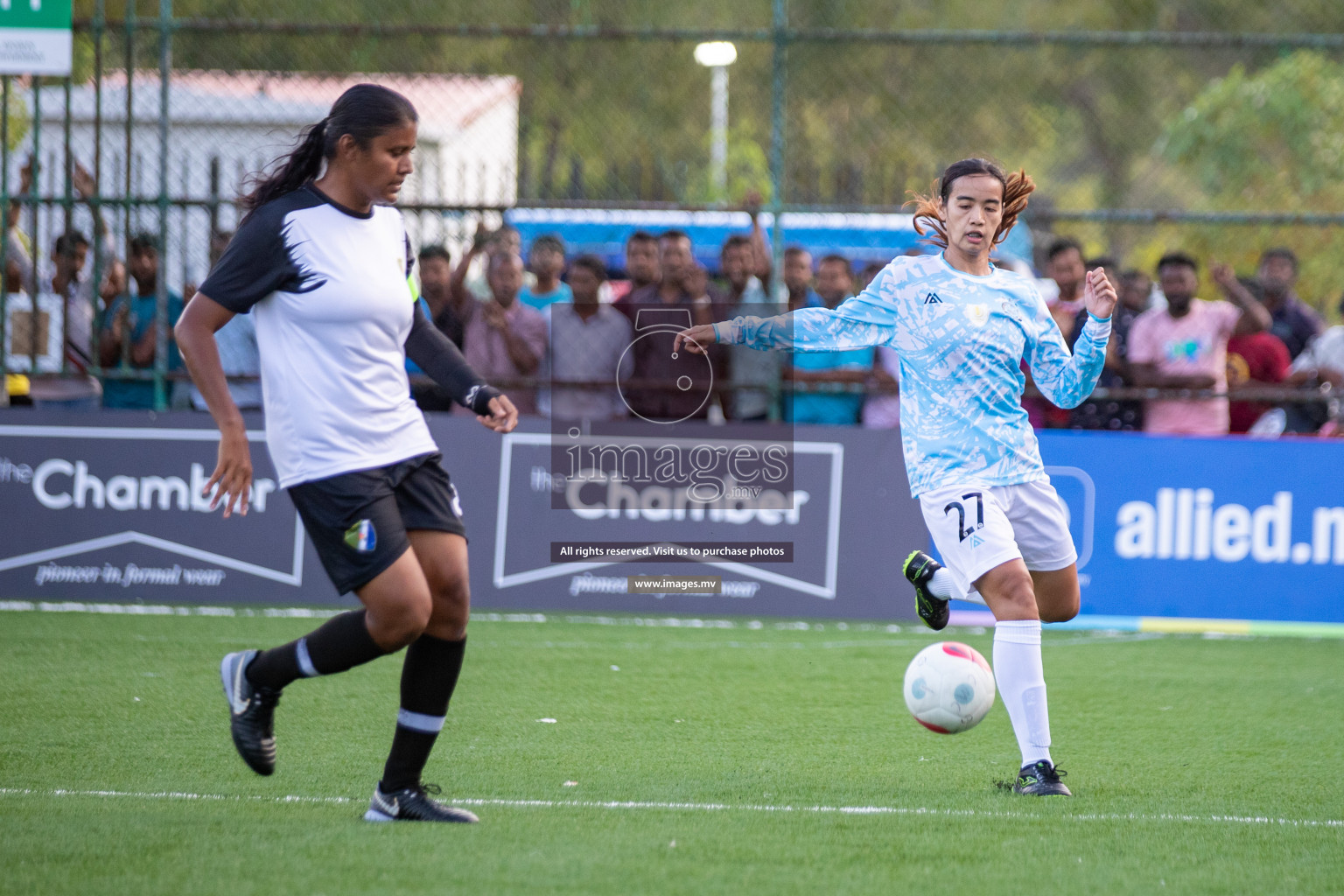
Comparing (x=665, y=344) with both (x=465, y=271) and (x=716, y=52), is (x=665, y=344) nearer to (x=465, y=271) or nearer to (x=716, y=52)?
(x=465, y=271)

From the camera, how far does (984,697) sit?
516 cm

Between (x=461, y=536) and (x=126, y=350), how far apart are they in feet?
20.8

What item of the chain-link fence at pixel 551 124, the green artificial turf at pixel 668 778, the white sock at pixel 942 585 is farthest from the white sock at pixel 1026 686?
the chain-link fence at pixel 551 124

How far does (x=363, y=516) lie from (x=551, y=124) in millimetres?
9806

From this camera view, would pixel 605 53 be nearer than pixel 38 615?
No

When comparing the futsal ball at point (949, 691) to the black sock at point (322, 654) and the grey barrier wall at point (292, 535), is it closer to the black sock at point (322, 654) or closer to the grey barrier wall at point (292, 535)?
the black sock at point (322, 654)

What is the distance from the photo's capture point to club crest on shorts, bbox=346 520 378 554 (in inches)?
169

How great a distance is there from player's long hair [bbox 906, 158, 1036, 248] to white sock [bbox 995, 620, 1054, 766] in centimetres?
139

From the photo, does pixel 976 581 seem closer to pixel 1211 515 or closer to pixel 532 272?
pixel 1211 515

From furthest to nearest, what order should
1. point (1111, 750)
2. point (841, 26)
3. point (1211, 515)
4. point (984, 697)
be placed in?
point (841, 26)
point (1211, 515)
point (1111, 750)
point (984, 697)

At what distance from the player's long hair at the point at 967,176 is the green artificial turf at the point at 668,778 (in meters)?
1.98

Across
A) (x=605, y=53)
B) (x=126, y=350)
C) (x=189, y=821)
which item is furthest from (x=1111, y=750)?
(x=605, y=53)

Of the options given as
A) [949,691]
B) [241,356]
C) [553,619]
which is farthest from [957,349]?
[241,356]

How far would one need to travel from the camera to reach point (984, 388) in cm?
524
